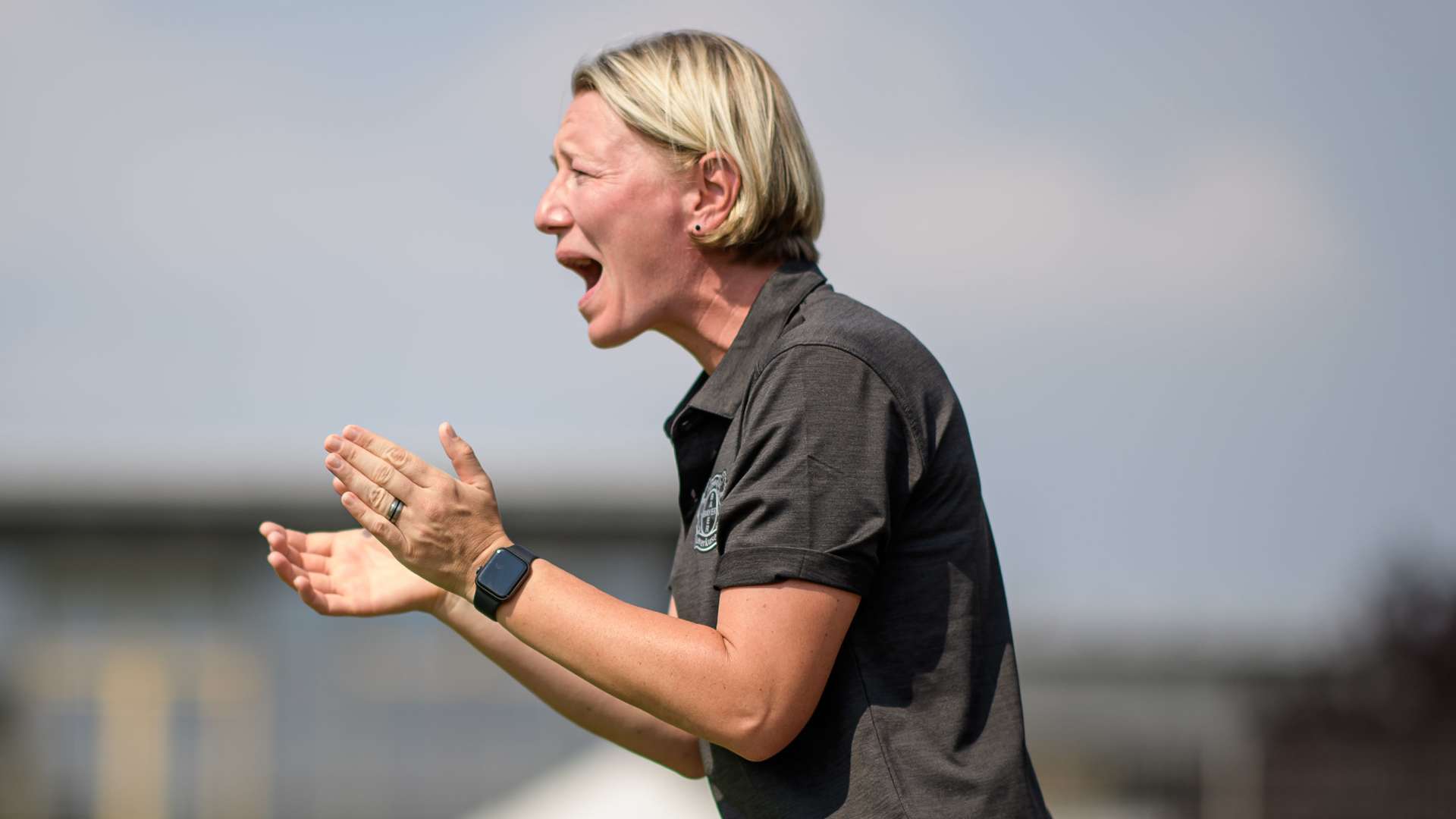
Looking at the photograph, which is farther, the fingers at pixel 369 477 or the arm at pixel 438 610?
the arm at pixel 438 610

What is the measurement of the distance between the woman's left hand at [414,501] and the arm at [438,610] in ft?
2.06

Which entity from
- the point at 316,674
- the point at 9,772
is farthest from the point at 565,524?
the point at 9,772

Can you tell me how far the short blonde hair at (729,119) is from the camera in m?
2.55

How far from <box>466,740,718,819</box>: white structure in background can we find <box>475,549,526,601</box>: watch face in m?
7.44

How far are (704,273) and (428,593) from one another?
2.76ft

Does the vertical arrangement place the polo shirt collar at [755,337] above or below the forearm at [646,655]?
above

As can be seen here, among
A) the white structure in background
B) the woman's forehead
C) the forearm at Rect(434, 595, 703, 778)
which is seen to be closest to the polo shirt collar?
the woman's forehead

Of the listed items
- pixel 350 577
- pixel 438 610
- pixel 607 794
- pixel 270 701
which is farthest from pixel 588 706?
pixel 270 701

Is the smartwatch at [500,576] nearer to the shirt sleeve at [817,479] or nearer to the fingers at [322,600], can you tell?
the shirt sleeve at [817,479]

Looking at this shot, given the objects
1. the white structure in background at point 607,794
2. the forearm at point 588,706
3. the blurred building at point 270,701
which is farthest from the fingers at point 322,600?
the blurred building at point 270,701

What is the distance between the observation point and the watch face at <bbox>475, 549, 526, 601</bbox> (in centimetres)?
210

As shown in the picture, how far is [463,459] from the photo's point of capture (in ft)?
7.01

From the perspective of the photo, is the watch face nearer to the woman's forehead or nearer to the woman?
the woman

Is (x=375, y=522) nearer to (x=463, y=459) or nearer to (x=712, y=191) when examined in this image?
(x=463, y=459)
